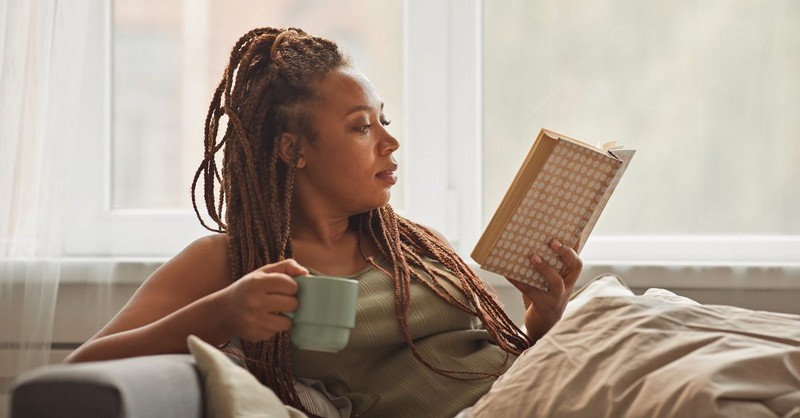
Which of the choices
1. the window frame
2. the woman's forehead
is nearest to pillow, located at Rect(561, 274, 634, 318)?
the woman's forehead

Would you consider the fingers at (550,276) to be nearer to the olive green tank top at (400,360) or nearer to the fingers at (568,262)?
the fingers at (568,262)

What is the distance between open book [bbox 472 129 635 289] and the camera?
59.2 inches

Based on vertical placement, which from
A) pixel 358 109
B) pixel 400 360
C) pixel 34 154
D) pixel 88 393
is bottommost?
pixel 400 360

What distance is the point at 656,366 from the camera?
3.91 ft

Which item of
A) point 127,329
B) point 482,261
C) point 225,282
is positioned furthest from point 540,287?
point 127,329

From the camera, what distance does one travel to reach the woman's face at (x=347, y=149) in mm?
1640

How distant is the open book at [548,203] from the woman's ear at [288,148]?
13.1 inches

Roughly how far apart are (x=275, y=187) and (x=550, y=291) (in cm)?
49

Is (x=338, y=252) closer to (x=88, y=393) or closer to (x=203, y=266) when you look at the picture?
(x=203, y=266)

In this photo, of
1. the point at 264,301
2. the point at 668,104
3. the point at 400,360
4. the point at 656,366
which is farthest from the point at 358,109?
the point at 668,104

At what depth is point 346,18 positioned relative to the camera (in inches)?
95.3

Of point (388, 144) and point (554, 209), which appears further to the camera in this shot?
point (388, 144)

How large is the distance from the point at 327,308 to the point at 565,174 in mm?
522

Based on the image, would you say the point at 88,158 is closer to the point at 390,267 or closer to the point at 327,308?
the point at 390,267
